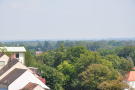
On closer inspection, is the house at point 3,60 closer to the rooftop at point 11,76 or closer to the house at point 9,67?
the house at point 9,67

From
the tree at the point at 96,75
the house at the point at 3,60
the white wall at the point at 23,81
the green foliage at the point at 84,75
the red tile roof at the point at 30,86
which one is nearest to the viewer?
the red tile roof at the point at 30,86

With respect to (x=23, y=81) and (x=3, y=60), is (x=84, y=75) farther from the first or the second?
(x=23, y=81)

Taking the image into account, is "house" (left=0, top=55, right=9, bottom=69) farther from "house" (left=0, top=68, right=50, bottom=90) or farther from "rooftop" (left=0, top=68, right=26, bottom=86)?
"house" (left=0, top=68, right=50, bottom=90)

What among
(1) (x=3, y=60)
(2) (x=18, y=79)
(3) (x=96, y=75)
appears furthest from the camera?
(3) (x=96, y=75)

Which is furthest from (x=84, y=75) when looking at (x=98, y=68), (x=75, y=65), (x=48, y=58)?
(x=48, y=58)

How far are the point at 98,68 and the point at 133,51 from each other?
7322 centimetres

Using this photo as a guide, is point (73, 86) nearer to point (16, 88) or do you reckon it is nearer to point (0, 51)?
point (0, 51)

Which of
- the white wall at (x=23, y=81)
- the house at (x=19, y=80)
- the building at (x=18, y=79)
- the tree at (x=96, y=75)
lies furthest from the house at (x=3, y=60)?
the tree at (x=96, y=75)

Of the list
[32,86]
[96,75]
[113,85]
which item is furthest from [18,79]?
[96,75]

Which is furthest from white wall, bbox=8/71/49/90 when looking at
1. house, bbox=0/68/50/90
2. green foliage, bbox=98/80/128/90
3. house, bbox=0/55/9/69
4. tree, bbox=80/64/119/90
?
tree, bbox=80/64/119/90

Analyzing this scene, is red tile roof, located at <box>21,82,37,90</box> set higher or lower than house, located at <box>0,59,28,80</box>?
lower

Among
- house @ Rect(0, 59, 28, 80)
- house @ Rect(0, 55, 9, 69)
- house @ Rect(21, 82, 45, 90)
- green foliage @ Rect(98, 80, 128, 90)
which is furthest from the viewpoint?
house @ Rect(0, 55, 9, 69)

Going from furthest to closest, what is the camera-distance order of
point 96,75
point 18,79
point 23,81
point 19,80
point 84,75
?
1. point 84,75
2. point 96,75
3. point 23,81
4. point 19,80
5. point 18,79

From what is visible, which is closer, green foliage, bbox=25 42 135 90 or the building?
the building
